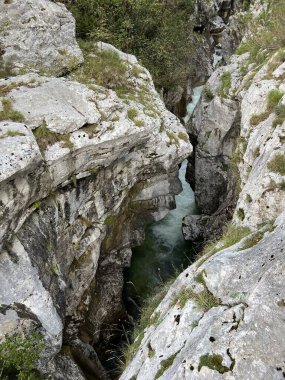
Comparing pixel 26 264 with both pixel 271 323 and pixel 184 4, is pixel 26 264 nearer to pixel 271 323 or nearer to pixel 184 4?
pixel 271 323

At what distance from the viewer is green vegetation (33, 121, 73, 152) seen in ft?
43.5

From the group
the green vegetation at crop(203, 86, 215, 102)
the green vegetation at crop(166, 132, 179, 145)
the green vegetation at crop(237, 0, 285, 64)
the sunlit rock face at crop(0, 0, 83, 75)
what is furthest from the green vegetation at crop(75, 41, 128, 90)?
the green vegetation at crop(237, 0, 285, 64)

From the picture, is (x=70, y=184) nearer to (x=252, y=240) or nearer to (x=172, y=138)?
(x=172, y=138)

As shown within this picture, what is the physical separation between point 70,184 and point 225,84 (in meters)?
14.6

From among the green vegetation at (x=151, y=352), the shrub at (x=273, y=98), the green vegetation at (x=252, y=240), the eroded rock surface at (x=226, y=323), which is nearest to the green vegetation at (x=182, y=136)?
the shrub at (x=273, y=98)

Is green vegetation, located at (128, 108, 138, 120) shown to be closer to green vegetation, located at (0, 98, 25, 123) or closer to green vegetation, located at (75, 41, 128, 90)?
green vegetation, located at (75, 41, 128, 90)

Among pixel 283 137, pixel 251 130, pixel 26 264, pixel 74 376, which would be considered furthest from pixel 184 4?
pixel 74 376

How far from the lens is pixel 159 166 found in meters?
18.6

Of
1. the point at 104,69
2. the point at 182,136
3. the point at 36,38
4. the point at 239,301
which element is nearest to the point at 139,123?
the point at 182,136

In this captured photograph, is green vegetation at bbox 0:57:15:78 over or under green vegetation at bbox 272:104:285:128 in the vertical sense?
over

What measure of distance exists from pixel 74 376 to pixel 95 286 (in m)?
5.43

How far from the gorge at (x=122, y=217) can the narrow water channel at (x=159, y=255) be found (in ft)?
0.39

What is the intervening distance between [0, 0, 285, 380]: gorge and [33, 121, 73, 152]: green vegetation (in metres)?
0.05

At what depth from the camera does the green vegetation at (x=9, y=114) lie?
13.2 meters
